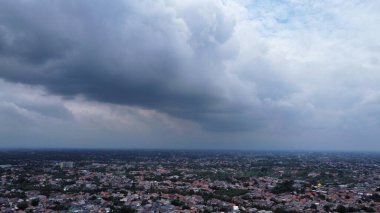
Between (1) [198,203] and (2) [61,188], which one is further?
(2) [61,188]

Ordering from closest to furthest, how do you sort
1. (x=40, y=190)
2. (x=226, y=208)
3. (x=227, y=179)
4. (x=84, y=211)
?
(x=84, y=211) < (x=226, y=208) < (x=40, y=190) < (x=227, y=179)

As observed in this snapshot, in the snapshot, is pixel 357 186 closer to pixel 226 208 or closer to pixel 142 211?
pixel 226 208

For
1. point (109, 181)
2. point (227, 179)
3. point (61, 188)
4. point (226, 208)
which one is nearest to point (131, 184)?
point (109, 181)

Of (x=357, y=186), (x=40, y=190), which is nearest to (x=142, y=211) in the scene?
(x=40, y=190)

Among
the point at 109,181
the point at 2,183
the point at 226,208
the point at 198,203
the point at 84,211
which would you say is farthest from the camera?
the point at 109,181

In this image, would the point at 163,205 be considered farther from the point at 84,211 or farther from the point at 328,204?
the point at 328,204

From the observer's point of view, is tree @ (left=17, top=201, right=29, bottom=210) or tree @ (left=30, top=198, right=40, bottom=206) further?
tree @ (left=30, top=198, right=40, bottom=206)

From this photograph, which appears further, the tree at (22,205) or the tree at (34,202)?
the tree at (34,202)

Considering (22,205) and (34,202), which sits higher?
(34,202)

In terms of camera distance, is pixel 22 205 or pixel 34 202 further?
pixel 34 202
